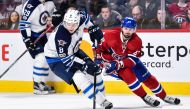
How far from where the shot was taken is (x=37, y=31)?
6.66 meters

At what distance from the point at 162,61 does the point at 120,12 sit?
29.0 inches

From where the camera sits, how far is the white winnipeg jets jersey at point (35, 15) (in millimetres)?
6559

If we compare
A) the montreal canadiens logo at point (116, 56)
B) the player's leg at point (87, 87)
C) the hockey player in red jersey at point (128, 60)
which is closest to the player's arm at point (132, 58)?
the hockey player in red jersey at point (128, 60)

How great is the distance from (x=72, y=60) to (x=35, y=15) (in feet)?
4.69

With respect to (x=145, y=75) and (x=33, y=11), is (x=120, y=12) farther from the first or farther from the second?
(x=145, y=75)

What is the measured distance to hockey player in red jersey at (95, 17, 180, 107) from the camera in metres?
5.43

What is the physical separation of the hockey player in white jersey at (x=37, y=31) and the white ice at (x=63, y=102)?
6.9 inches

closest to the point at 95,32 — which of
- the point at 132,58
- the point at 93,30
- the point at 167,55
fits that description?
the point at 93,30

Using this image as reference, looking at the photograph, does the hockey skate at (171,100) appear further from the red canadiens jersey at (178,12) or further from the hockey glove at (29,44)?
the hockey glove at (29,44)

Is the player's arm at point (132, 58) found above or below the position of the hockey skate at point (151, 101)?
above

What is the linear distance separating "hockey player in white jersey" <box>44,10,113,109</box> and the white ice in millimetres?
414

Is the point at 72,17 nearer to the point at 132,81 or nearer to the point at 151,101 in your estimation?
the point at 132,81

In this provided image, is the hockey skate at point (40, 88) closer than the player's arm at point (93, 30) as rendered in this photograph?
No

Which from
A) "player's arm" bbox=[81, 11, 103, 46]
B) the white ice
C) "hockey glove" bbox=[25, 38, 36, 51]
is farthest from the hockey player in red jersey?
"hockey glove" bbox=[25, 38, 36, 51]
